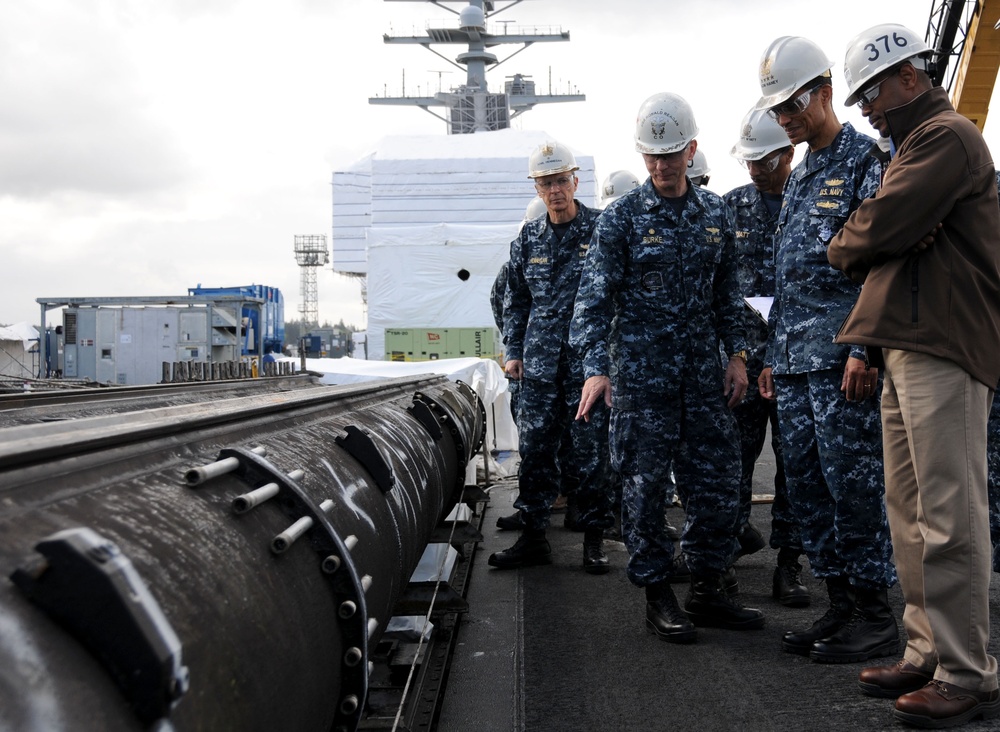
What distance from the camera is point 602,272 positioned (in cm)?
373

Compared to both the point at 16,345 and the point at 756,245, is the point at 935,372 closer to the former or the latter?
the point at 756,245

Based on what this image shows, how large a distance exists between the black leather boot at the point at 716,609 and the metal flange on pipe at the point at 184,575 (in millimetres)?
1850

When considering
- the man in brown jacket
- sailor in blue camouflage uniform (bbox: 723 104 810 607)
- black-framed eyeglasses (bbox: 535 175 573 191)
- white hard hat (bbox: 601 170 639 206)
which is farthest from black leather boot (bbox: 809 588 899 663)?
white hard hat (bbox: 601 170 639 206)

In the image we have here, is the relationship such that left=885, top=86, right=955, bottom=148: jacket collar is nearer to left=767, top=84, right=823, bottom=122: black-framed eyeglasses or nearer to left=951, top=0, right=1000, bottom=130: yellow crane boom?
left=767, top=84, right=823, bottom=122: black-framed eyeglasses

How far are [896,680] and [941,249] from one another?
1312mm

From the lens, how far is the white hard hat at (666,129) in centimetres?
371

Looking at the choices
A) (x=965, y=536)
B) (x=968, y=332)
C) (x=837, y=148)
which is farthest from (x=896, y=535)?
(x=837, y=148)

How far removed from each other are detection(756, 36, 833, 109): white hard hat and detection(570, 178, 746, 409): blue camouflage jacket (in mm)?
508

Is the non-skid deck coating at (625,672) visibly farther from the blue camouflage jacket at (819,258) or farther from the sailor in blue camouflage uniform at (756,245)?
the blue camouflage jacket at (819,258)

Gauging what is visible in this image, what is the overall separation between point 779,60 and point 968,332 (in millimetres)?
1380

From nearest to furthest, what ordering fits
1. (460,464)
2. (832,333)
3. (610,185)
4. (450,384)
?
(832,333) < (460,464) < (450,384) < (610,185)

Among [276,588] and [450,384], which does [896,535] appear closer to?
[276,588]

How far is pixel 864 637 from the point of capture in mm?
3236

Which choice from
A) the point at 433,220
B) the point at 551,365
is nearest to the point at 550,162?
the point at 551,365
